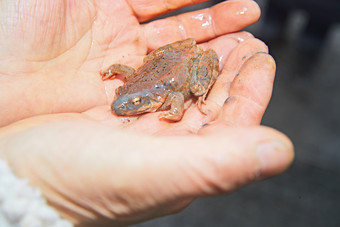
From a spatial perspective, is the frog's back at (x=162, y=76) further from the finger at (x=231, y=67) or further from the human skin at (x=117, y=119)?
the finger at (x=231, y=67)

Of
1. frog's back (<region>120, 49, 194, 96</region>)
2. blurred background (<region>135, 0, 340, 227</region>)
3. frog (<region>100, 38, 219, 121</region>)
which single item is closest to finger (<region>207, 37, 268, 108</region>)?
frog (<region>100, 38, 219, 121</region>)

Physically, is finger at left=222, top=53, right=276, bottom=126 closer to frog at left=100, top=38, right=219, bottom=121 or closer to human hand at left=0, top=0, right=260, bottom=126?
frog at left=100, top=38, right=219, bottom=121

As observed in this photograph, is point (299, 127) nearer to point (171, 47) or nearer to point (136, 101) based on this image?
point (171, 47)

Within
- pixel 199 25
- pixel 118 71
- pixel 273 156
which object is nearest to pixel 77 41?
pixel 118 71

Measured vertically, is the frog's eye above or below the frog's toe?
above

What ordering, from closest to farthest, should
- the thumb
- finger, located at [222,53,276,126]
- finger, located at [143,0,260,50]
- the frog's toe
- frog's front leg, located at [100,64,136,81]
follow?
1. the thumb
2. finger, located at [222,53,276,126]
3. the frog's toe
4. frog's front leg, located at [100,64,136,81]
5. finger, located at [143,0,260,50]

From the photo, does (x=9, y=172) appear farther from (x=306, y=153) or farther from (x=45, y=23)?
(x=306, y=153)

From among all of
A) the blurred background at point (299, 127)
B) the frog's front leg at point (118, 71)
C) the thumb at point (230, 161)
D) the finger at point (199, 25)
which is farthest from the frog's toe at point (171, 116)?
the blurred background at point (299, 127)
